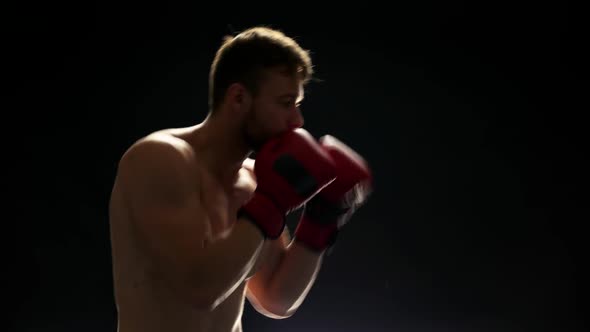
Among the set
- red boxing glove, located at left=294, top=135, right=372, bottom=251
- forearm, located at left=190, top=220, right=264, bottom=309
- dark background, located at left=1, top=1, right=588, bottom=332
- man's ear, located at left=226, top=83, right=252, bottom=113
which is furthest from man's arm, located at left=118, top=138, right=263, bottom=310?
dark background, located at left=1, top=1, right=588, bottom=332

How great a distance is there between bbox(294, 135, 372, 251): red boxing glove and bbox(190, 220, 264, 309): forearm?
1.05 ft

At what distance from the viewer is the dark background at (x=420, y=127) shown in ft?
7.89

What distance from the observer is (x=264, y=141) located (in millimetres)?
1259

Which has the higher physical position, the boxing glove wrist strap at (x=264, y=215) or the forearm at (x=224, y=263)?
the boxing glove wrist strap at (x=264, y=215)

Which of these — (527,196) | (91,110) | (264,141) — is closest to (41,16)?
(91,110)

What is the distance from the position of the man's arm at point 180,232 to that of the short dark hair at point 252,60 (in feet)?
0.73

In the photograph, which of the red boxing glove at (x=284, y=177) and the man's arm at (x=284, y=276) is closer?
the red boxing glove at (x=284, y=177)

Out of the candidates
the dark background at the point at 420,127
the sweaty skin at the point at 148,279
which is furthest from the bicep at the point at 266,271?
the dark background at the point at 420,127

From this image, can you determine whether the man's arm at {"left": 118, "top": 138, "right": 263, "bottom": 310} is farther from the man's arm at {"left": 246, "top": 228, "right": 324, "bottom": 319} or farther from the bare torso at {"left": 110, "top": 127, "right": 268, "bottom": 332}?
the man's arm at {"left": 246, "top": 228, "right": 324, "bottom": 319}

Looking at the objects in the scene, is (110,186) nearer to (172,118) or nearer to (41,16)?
(172,118)

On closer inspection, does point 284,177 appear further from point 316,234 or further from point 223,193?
point 316,234

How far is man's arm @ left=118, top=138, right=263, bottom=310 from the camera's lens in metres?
1.04

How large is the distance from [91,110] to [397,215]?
128 cm

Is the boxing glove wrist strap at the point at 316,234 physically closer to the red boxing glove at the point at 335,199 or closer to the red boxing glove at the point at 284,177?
the red boxing glove at the point at 335,199
